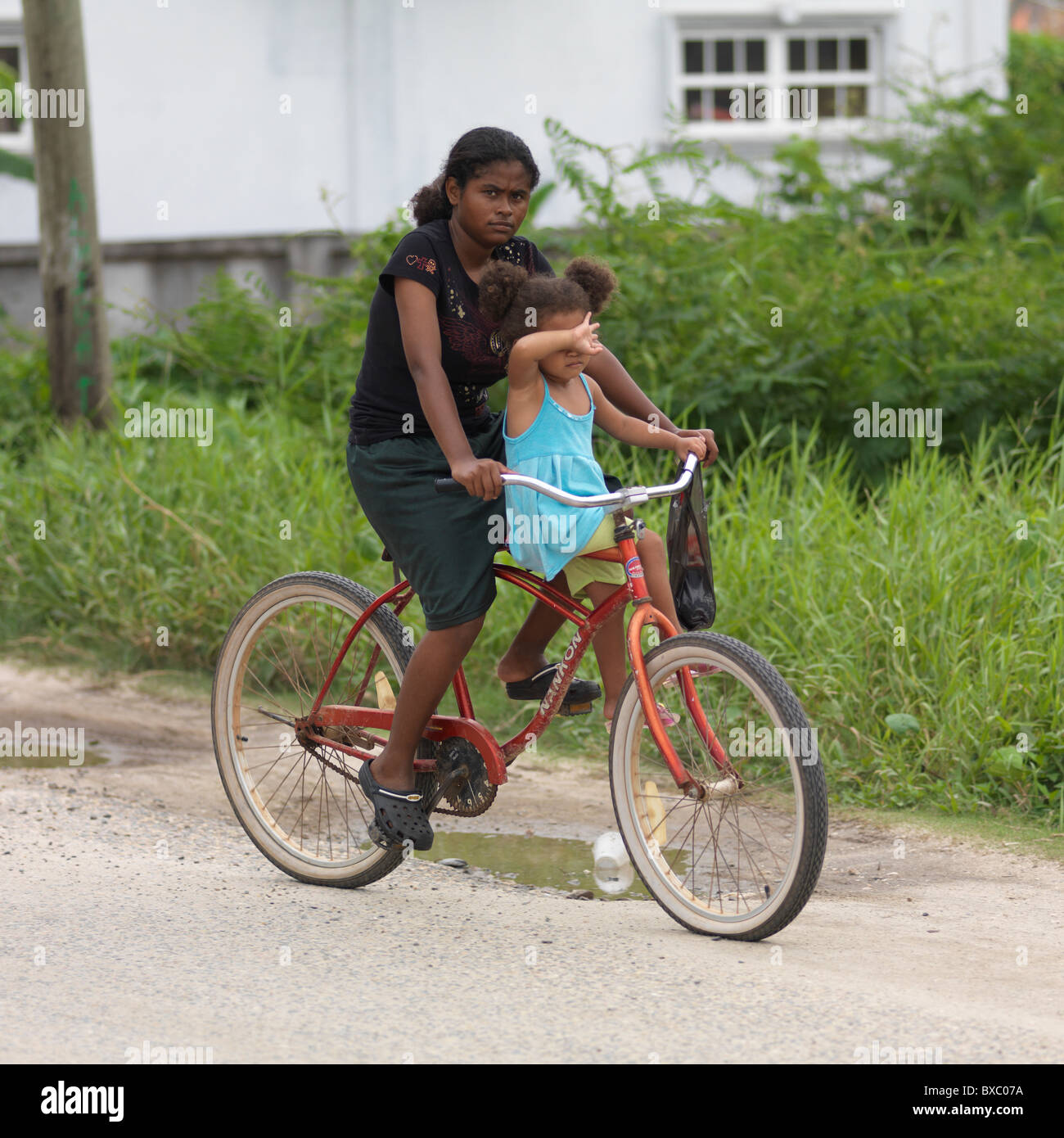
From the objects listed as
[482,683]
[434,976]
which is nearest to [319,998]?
[434,976]

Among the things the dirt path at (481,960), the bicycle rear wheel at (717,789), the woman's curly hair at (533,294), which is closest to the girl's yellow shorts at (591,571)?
the bicycle rear wheel at (717,789)

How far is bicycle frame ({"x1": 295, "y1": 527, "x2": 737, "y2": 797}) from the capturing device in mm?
3627

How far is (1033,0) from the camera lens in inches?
954

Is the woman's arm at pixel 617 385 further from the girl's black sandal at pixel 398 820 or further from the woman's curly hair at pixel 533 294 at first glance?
the girl's black sandal at pixel 398 820

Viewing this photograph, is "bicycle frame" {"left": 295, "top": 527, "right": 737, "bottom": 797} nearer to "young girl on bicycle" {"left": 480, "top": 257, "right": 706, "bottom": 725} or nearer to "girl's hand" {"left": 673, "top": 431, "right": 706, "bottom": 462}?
"young girl on bicycle" {"left": 480, "top": 257, "right": 706, "bottom": 725}

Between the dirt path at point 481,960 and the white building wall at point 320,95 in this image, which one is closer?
the dirt path at point 481,960

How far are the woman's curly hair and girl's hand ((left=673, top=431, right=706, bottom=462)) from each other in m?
0.39

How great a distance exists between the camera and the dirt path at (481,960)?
3088 millimetres

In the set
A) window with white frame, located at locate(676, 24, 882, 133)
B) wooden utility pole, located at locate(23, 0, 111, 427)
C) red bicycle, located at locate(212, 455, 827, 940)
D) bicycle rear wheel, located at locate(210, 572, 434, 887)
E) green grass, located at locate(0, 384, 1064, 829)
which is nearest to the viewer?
red bicycle, located at locate(212, 455, 827, 940)

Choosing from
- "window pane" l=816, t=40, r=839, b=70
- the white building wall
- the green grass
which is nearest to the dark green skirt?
the green grass

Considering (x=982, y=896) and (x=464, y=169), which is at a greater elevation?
(x=464, y=169)

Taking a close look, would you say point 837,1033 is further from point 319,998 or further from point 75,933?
Answer: point 75,933

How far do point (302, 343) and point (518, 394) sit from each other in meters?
6.11

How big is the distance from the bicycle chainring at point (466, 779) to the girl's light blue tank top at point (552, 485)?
555mm
